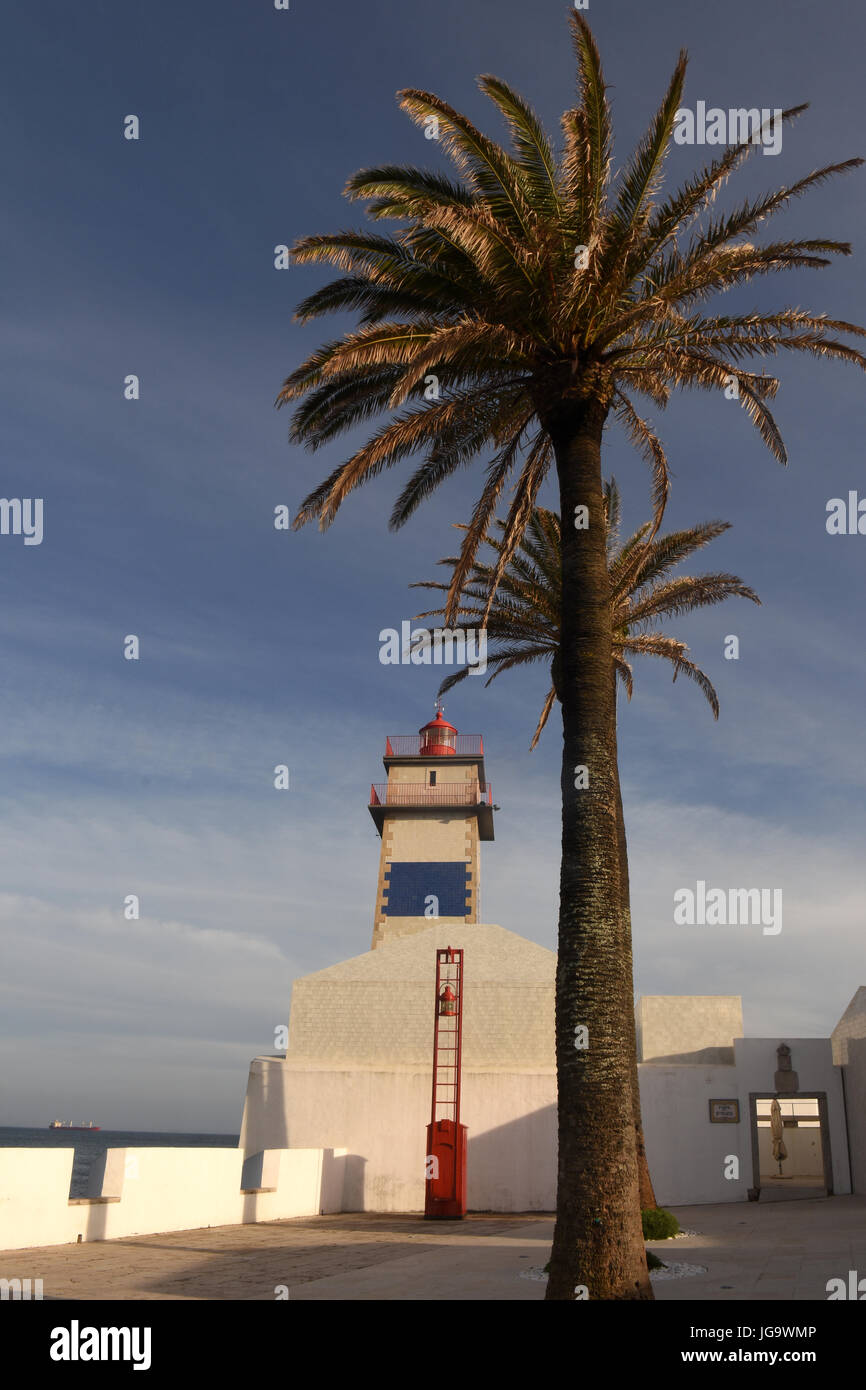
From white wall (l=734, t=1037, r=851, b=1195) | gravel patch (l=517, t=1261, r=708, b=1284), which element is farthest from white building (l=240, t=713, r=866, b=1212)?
gravel patch (l=517, t=1261, r=708, b=1284)

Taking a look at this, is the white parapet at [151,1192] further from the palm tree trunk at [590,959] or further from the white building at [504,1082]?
the palm tree trunk at [590,959]

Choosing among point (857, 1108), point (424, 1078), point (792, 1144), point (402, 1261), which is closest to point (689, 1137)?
point (857, 1108)

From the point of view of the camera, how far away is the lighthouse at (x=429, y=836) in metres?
36.0

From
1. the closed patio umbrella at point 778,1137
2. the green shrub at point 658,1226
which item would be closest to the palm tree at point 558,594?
the green shrub at point 658,1226

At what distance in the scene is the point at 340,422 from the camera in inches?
588

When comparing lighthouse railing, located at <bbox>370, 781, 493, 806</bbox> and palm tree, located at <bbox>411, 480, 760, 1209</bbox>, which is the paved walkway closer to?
palm tree, located at <bbox>411, 480, 760, 1209</bbox>

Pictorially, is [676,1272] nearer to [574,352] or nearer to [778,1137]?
[574,352]

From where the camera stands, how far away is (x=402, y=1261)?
13.9m

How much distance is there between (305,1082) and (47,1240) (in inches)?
423

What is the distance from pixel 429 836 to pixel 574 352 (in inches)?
1067

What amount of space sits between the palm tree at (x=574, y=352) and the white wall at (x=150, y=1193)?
24.9ft
